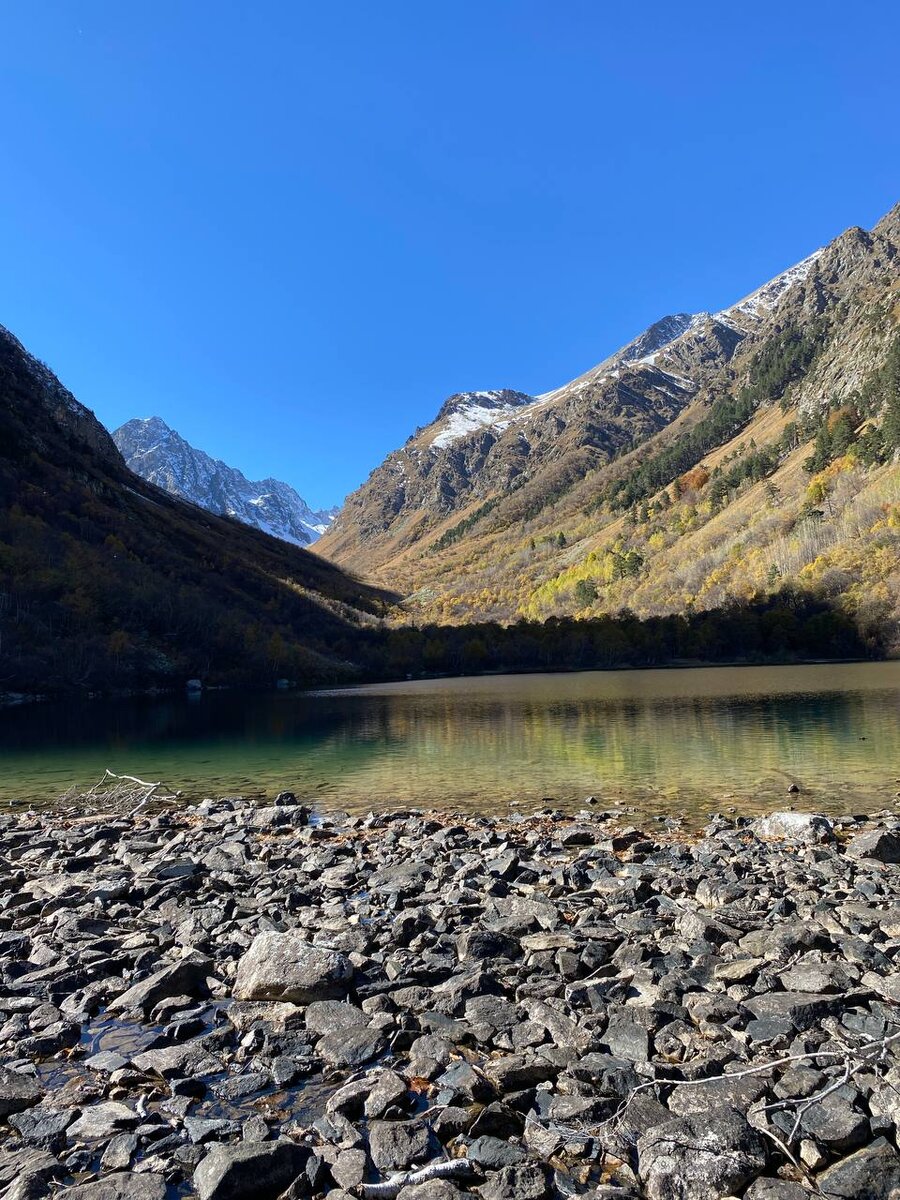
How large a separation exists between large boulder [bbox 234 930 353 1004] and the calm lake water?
15026 millimetres

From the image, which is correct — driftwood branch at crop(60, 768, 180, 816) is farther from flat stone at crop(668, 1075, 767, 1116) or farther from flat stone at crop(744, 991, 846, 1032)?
flat stone at crop(668, 1075, 767, 1116)

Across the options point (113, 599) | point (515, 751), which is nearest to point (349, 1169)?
point (515, 751)

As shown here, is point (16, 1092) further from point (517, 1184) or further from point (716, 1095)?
point (716, 1095)

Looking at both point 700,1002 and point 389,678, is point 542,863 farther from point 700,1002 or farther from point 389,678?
point 389,678

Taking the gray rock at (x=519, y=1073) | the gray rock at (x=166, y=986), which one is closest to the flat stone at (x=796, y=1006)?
the gray rock at (x=519, y=1073)

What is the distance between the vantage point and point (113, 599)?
12594cm

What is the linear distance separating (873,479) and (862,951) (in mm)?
183792

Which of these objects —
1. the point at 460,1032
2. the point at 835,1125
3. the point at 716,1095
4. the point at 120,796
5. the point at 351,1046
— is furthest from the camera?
the point at 120,796

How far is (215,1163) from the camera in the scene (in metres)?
5.89

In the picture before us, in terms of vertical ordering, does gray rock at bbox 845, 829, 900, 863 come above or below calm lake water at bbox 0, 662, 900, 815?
above

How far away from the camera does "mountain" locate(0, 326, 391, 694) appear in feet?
355

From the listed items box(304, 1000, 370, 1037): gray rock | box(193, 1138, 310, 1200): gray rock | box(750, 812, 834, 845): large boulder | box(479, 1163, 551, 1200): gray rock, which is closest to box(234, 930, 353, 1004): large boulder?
box(304, 1000, 370, 1037): gray rock

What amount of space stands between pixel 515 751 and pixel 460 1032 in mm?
30903

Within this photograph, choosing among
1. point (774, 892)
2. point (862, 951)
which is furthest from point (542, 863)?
point (862, 951)
